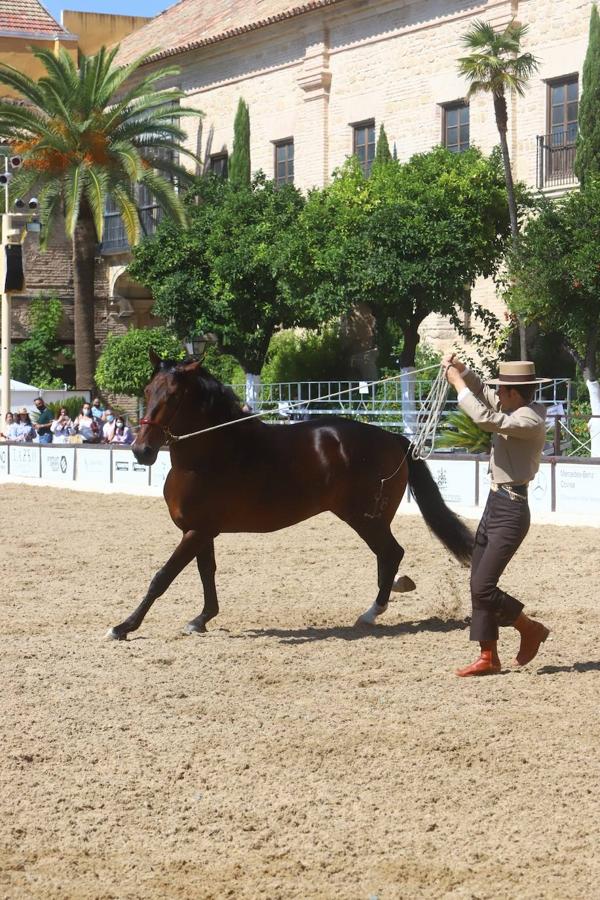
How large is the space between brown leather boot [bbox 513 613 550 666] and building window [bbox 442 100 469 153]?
93.1 ft

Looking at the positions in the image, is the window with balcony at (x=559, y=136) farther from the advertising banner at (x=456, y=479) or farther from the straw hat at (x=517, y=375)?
the straw hat at (x=517, y=375)

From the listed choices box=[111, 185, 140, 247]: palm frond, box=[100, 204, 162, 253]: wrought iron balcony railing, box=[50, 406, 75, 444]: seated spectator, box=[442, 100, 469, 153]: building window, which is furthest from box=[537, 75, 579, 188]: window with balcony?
box=[100, 204, 162, 253]: wrought iron balcony railing

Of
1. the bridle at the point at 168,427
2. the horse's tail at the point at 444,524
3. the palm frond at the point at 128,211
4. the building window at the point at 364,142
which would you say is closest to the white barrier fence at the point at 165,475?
the horse's tail at the point at 444,524

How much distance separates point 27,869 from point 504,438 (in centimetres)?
402

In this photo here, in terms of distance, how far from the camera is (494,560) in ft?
25.8

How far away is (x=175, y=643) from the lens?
30.0ft

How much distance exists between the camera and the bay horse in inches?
367

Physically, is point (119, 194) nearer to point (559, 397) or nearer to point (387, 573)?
point (559, 397)

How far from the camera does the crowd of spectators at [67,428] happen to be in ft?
92.5

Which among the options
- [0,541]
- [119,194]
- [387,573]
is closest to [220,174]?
[119,194]

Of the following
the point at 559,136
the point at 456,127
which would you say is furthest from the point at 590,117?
the point at 456,127

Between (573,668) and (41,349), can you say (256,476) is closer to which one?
(573,668)

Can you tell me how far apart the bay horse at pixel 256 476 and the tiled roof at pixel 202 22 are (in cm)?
3082

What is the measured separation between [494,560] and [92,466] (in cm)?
1810
